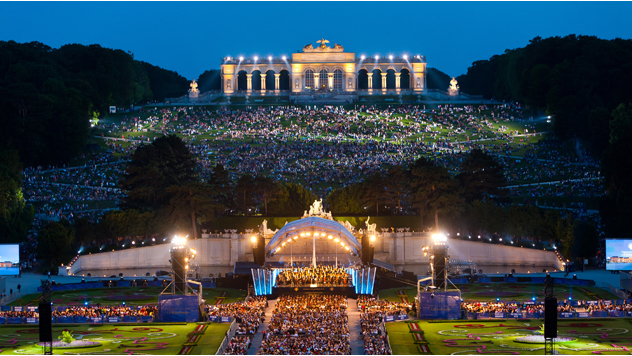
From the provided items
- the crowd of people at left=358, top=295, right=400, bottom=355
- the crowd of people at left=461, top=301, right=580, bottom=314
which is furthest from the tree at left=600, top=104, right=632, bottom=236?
the crowd of people at left=358, top=295, right=400, bottom=355

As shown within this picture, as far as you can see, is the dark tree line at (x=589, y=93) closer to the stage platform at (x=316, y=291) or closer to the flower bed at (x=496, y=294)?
the flower bed at (x=496, y=294)

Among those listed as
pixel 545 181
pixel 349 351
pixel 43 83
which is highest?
pixel 43 83

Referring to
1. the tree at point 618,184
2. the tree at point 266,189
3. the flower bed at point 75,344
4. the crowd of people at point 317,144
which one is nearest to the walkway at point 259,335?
the flower bed at point 75,344

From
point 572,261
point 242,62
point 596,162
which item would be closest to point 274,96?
point 242,62

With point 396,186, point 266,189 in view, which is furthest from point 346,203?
point 266,189

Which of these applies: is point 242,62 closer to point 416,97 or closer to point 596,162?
point 416,97
